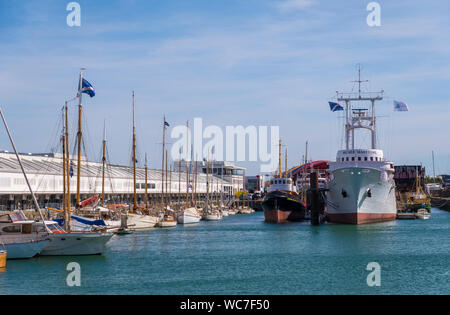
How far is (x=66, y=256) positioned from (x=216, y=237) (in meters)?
24.7

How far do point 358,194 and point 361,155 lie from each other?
9121mm

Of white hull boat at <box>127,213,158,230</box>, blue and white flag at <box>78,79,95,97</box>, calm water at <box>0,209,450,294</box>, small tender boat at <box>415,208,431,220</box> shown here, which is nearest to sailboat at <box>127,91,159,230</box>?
white hull boat at <box>127,213,158,230</box>

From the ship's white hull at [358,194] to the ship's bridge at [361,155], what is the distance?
134 inches

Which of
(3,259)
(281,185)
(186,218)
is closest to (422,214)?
(281,185)

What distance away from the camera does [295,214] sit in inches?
3610

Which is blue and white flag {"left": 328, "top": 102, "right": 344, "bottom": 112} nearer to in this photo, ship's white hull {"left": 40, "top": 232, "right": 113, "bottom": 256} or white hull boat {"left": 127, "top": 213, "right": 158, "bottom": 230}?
white hull boat {"left": 127, "top": 213, "right": 158, "bottom": 230}

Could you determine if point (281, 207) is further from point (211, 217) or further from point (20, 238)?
point (20, 238)

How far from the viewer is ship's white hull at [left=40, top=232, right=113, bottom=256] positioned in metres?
42.8

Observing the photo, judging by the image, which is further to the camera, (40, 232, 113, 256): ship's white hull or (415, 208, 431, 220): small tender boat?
(415, 208, 431, 220): small tender boat

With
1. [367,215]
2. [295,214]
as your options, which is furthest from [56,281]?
[295,214]

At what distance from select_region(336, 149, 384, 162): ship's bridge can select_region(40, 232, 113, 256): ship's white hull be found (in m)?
44.9

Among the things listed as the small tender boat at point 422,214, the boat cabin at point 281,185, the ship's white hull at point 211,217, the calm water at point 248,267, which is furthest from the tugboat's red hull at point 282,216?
the calm water at point 248,267

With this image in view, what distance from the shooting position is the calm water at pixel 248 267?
1298 inches
